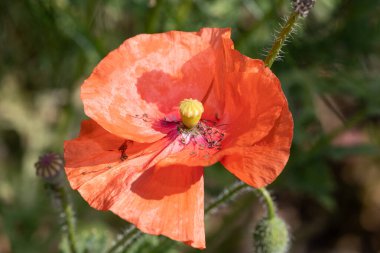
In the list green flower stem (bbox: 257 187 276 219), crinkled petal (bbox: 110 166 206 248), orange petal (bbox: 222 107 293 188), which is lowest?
green flower stem (bbox: 257 187 276 219)

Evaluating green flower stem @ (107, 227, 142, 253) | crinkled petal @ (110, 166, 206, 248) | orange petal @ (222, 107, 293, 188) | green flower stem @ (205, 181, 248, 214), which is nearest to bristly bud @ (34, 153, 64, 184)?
green flower stem @ (107, 227, 142, 253)

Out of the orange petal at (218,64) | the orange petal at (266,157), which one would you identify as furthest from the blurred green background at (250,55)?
the orange petal at (266,157)

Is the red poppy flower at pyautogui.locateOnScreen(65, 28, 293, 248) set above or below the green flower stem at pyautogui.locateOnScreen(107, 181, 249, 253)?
above

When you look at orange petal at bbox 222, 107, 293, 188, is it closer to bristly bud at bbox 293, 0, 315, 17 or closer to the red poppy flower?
the red poppy flower

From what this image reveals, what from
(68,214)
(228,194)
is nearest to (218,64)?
(228,194)

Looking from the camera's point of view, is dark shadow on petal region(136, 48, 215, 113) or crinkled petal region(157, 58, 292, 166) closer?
crinkled petal region(157, 58, 292, 166)

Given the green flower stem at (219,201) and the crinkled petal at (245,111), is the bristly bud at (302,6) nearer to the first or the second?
the crinkled petal at (245,111)

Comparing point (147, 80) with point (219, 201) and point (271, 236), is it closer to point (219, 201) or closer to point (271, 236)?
point (219, 201)
